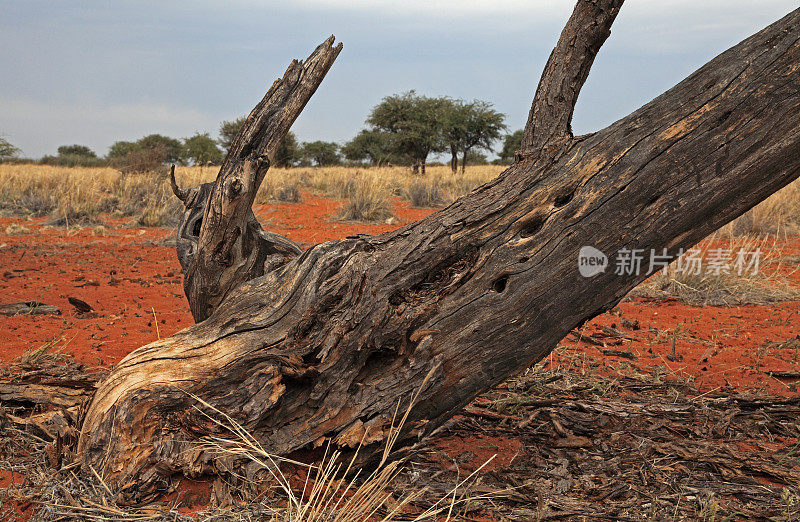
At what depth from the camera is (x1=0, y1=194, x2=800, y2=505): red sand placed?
454 centimetres

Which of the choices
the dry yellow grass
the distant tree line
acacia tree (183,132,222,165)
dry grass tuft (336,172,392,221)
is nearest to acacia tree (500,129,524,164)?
the distant tree line

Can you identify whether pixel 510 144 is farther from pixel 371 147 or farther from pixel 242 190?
pixel 242 190

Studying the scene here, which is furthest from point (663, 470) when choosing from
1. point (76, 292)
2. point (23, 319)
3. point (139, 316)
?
point (76, 292)

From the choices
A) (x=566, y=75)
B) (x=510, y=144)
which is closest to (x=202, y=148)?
(x=510, y=144)

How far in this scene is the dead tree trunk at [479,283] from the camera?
2.57m

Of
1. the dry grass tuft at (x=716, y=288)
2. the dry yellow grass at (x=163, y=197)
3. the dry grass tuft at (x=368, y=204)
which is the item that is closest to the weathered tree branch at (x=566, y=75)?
the dry grass tuft at (x=716, y=288)

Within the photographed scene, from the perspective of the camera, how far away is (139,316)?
5.93 meters

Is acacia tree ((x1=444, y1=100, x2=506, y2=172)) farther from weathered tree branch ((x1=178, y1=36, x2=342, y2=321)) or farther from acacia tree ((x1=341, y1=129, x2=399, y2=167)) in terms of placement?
weathered tree branch ((x1=178, y1=36, x2=342, y2=321))

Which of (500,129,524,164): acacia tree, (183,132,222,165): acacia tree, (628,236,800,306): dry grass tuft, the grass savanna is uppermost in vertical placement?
(500,129,524,164): acacia tree

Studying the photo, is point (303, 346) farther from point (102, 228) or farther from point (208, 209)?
point (102, 228)

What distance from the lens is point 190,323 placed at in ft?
18.5

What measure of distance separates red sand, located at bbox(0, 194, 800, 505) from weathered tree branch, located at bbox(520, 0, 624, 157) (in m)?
1.62

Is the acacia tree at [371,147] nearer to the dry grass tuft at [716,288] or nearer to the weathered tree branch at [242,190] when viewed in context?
the dry grass tuft at [716,288]

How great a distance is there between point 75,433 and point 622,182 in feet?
9.11
